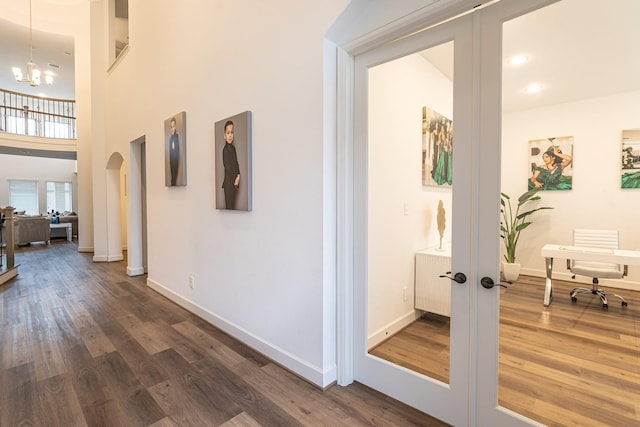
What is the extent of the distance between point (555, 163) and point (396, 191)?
68.5 inches

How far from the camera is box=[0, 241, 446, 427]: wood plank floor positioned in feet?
6.13

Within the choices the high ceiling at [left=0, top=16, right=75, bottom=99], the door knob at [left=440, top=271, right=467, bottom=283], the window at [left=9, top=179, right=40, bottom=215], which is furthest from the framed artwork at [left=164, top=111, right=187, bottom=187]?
the window at [left=9, top=179, right=40, bottom=215]

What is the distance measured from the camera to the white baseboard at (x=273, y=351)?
219 cm

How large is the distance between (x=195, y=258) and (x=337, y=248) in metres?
2.23

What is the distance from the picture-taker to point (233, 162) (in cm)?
287

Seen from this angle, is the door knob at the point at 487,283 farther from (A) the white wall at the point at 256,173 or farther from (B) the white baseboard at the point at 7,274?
(B) the white baseboard at the point at 7,274

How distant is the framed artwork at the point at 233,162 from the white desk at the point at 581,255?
2765 millimetres

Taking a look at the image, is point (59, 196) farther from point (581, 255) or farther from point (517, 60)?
point (581, 255)

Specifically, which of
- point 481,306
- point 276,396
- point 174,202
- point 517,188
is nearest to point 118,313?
point 174,202

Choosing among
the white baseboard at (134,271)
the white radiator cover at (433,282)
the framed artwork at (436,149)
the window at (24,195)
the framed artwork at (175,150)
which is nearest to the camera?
the framed artwork at (436,149)

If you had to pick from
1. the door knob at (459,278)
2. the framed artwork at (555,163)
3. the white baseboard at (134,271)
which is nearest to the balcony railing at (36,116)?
the white baseboard at (134,271)

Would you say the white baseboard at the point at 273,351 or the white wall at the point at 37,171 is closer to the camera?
the white baseboard at the point at 273,351

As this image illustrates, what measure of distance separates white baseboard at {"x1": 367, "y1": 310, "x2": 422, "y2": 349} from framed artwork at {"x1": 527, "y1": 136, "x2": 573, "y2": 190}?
1.50 m

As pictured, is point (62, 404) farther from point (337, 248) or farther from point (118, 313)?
point (337, 248)
